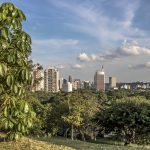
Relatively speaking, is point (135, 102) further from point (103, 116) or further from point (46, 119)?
point (46, 119)

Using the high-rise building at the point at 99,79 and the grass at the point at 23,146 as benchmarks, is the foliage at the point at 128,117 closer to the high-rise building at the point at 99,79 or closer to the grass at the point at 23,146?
the grass at the point at 23,146

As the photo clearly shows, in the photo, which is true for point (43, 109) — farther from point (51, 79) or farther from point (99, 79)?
point (99, 79)

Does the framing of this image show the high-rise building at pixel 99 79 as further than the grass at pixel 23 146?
Yes

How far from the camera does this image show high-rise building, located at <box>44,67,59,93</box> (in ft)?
224

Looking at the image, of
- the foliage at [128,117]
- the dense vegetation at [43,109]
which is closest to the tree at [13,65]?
the dense vegetation at [43,109]

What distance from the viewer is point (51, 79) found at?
7381 cm

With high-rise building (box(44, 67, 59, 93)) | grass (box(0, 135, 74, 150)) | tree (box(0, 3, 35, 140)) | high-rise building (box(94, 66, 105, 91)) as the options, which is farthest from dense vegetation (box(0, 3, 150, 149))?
high-rise building (box(94, 66, 105, 91))

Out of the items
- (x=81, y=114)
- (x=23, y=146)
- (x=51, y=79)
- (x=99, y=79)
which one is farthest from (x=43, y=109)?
(x=99, y=79)

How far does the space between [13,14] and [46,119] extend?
2302 centimetres

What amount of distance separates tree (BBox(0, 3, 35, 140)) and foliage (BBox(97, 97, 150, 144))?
934 cm

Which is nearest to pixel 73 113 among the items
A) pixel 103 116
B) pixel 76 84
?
pixel 103 116

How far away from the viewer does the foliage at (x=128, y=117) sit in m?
16.4

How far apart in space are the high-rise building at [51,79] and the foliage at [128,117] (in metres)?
45.9

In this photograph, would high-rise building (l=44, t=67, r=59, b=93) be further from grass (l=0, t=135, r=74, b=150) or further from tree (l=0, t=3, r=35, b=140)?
tree (l=0, t=3, r=35, b=140)
